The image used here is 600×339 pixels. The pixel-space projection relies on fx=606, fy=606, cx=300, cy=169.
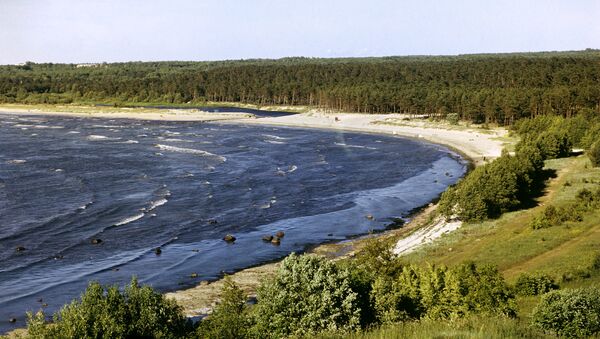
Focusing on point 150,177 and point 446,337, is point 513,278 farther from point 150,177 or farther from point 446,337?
point 150,177

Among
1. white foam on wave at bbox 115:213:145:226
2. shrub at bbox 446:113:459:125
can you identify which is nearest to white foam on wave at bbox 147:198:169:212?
white foam on wave at bbox 115:213:145:226

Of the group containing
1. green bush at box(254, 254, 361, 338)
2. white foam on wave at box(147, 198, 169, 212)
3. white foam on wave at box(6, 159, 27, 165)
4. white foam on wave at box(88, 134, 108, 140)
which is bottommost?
white foam on wave at box(147, 198, 169, 212)

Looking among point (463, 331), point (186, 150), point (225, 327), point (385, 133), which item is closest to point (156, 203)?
point (186, 150)

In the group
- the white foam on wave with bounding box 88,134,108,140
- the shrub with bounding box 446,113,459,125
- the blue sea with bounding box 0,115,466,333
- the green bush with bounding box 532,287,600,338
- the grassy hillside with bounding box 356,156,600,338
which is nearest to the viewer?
the grassy hillside with bounding box 356,156,600,338

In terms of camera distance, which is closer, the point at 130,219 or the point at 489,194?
the point at 489,194

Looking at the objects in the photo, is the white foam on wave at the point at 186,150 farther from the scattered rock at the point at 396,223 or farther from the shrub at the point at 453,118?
the shrub at the point at 453,118

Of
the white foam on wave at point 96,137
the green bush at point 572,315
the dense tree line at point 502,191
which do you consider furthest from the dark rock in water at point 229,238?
the white foam on wave at point 96,137

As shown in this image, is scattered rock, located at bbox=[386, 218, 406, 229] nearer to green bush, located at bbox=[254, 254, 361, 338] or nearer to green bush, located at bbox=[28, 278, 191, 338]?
green bush, located at bbox=[254, 254, 361, 338]

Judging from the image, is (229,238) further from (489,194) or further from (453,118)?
(453,118)
